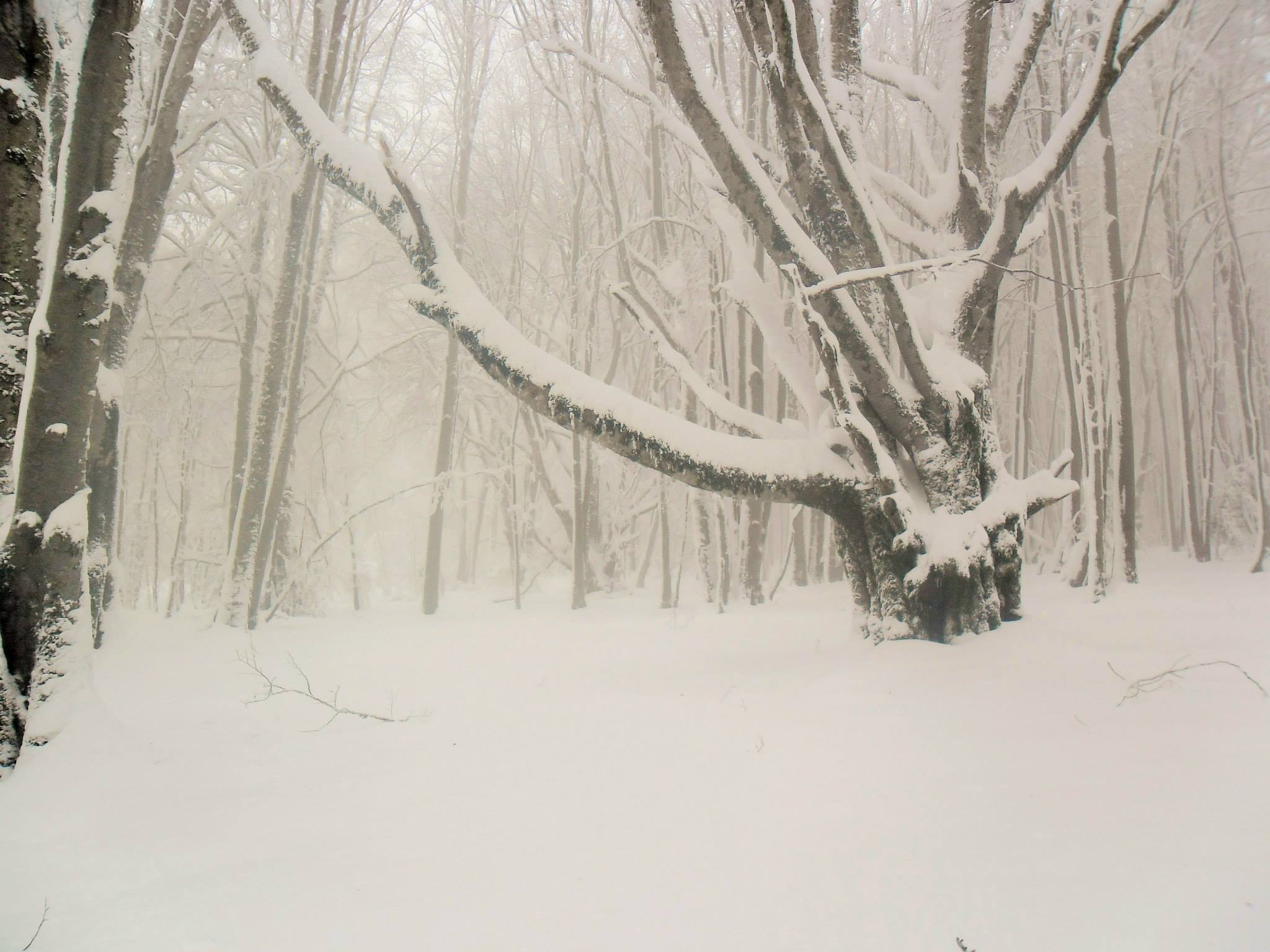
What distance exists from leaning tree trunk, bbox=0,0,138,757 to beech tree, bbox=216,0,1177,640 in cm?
114

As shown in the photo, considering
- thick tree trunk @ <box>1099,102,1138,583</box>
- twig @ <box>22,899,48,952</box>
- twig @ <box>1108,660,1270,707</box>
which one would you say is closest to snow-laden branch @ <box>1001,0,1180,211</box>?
twig @ <box>1108,660,1270,707</box>

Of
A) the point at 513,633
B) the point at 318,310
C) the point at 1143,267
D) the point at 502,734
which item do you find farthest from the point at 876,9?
the point at 502,734

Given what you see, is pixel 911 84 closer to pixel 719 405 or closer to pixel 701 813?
pixel 719 405

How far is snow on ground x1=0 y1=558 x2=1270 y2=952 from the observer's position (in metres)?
1.48

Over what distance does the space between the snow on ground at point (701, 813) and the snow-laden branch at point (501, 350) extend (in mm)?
1258

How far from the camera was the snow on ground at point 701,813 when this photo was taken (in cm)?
148

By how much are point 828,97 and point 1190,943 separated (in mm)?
4610

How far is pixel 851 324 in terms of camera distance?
3.89 meters

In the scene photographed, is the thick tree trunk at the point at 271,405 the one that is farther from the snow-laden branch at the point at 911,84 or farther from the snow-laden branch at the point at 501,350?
the snow-laden branch at the point at 911,84

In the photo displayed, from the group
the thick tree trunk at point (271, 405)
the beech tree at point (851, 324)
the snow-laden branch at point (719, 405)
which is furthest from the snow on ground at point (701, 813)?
the thick tree trunk at point (271, 405)

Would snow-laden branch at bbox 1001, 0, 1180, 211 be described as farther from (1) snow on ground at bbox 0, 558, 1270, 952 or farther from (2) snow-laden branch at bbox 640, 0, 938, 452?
(1) snow on ground at bbox 0, 558, 1270, 952

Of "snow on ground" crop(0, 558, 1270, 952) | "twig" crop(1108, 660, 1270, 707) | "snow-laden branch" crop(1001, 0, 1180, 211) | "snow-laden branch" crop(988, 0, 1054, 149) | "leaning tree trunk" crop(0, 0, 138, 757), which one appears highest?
"snow-laden branch" crop(988, 0, 1054, 149)

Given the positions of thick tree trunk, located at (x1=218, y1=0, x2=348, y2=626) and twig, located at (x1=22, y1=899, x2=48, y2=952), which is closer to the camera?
twig, located at (x1=22, y1=899, x2=48, y2=952)

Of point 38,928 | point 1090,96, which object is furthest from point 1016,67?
point 38,928
